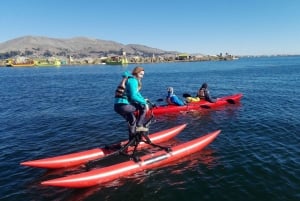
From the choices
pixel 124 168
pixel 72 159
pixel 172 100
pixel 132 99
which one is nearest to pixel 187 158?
pixel 124 168

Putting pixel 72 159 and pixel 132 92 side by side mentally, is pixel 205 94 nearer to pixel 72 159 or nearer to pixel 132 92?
pixel 132 92

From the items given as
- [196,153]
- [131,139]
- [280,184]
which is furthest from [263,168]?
[131,139]

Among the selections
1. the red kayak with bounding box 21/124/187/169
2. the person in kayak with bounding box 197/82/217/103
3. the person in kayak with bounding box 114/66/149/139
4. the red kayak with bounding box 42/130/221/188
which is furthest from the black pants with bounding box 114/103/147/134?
the person in kayak with bounding box 197/82/217/103

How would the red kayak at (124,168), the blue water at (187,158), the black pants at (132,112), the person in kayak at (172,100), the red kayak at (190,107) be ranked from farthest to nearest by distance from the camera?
the person in kayak at (172,100) < the red kayak at (190,107) < the black pants at (132,112) < the blue water at (187,158) < the red kayak at (124,168)

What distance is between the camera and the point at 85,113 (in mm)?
24516

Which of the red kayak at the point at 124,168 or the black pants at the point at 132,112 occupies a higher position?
the black pants at the point at 132,112

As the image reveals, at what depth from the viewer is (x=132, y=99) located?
11211mm

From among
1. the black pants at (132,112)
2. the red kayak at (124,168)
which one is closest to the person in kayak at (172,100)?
the red kayak at (124,168)

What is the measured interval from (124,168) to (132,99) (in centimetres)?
276

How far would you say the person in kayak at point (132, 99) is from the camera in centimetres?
1106

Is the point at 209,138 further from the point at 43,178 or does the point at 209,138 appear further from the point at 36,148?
the point at 36,148

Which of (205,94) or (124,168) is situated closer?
(124,168)

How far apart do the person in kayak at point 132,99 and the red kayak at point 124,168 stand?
132cm

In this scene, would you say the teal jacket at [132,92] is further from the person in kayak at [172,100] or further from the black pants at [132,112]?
the person in kayak at [172,100]
